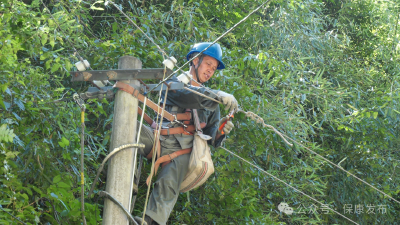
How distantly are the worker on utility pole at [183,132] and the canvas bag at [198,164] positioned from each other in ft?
0.21

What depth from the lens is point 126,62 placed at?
10.6 ft

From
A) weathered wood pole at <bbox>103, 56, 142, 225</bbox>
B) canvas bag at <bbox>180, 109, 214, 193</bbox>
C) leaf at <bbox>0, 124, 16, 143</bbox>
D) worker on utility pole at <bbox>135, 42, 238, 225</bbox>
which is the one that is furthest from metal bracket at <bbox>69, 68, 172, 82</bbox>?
leaf at <bbox>0, 124, 16, 143</bbox>

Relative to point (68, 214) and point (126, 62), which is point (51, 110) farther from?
point (126, 62)

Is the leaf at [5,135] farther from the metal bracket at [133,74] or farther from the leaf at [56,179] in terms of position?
the metal bracket at [133,74]

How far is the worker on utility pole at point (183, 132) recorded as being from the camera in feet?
11.0

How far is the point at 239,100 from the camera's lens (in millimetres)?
5543

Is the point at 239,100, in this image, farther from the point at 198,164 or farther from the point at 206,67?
the point at 198,164

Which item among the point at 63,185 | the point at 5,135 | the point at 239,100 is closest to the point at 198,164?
the point at 63,185

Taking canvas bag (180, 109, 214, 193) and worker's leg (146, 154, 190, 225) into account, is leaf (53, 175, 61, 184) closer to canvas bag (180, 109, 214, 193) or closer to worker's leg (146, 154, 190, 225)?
worker's leg (146, 154, 190, 225)

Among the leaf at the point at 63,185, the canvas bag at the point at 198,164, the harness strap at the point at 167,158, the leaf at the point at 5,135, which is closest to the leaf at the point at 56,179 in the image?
the leaf at the point at 63,185

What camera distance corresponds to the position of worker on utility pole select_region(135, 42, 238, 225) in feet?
11.0

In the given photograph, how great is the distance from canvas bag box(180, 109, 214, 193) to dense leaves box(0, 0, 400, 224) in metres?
0.81

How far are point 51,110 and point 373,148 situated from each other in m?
5.35

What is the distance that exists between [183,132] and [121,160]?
72cm
